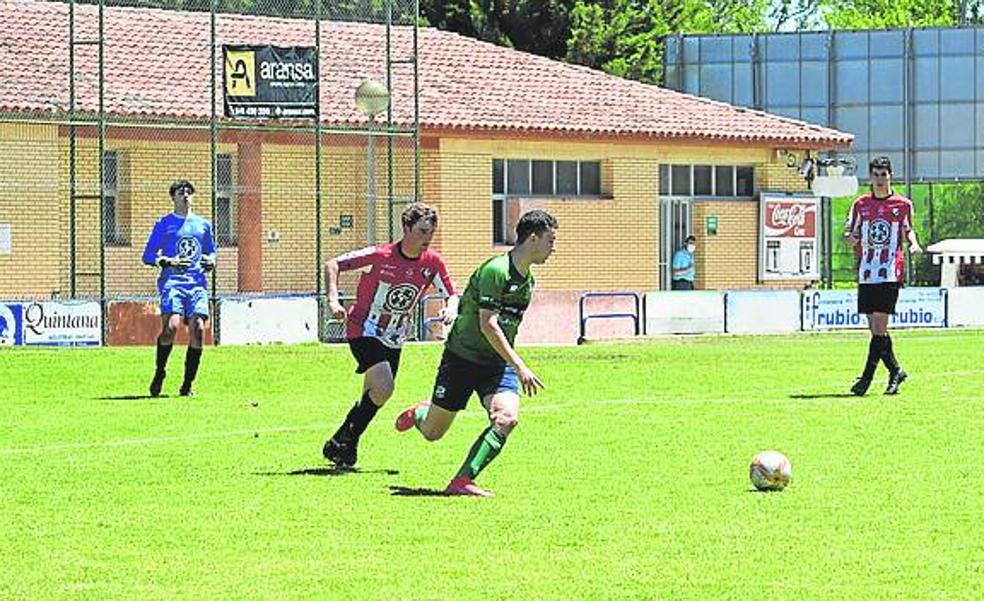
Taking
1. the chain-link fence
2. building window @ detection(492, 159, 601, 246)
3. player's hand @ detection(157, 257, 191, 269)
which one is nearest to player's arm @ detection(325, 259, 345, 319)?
player's hand @ detection(157, 257, 191, 269)

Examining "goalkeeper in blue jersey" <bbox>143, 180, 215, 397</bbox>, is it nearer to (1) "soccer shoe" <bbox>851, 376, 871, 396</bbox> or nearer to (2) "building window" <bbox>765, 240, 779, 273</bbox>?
(1) "soccer shoe" <bbox>851, 376, 871, 396</bbox>

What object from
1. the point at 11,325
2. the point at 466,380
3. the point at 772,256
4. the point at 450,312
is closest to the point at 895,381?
the point at 450,312

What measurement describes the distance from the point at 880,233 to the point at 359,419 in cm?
882

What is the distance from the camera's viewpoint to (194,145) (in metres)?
38.3

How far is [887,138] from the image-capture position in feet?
225

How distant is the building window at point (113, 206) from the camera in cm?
3691

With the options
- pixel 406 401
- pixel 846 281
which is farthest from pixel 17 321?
pixel 846 281

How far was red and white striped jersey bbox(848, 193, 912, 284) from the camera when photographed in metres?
22.7

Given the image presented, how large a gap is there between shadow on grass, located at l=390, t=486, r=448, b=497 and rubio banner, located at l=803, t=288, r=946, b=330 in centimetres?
2908

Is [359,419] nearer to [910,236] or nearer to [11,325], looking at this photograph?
[910,236]

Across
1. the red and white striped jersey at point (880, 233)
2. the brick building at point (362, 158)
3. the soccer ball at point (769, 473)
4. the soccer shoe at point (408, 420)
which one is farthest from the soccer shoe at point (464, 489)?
the brick building at point (362, 158)

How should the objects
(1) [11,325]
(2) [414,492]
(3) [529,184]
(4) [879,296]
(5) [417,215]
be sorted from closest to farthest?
(2) [414,492] → (5) [417,215] → (4) [879,296] → (1) [11,325] → (3) [529,184]

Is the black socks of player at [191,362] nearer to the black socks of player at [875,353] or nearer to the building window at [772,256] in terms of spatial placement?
the black socks of player at [875,353]

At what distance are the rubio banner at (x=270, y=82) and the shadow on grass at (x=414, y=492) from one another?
24152 millimetres
